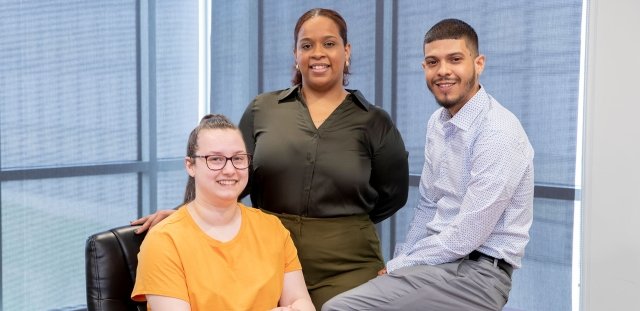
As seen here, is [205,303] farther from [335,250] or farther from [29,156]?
[29,156]

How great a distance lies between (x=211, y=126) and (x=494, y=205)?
2.61 ft

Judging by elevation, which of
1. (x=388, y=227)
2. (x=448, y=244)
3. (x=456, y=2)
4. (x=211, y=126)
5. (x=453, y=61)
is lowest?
(x=388, y=227)

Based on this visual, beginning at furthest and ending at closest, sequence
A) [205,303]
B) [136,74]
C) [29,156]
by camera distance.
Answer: [136,74], [29,156], [205,303]

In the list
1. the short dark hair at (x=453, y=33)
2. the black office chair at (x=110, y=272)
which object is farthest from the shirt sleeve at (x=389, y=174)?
the black office chair at (x=110, y=272)

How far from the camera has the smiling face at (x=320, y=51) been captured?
7.54ft

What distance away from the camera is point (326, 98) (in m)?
2.38

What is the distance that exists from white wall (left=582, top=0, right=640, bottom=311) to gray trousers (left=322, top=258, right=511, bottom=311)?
40.7 inches

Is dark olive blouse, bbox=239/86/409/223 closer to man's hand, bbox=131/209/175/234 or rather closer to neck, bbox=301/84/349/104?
neck, bbox=301/84/349/104

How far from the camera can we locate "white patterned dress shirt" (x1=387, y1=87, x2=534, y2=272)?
1.99m

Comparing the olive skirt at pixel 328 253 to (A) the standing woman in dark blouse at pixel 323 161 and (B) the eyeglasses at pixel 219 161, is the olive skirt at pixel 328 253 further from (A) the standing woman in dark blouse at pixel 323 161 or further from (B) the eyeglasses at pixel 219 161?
(B) the eyeglasses at pixel 219 161

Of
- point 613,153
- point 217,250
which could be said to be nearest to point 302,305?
point 217,250

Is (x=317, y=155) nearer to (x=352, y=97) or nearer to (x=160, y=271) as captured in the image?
(x=352, y=97)

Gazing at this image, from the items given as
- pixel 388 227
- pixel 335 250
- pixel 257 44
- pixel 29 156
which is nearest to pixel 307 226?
pixel 335 250

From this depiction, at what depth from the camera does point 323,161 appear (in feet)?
7.47
